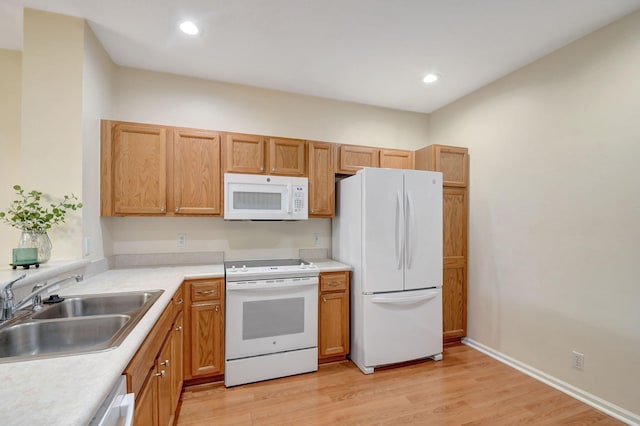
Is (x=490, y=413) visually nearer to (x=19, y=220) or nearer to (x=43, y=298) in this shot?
(x=43, y=298)

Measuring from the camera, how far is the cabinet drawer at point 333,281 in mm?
2645

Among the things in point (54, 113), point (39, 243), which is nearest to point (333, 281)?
point (39, 243)

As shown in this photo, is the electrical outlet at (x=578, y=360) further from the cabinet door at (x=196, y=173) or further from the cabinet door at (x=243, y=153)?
the cabinet door at (x=196, y=173)

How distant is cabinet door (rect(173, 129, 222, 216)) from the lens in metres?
2.52

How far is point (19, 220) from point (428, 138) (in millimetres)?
4014

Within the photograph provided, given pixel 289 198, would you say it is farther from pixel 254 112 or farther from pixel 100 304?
pixel 100 304

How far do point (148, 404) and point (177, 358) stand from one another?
0.79 meters

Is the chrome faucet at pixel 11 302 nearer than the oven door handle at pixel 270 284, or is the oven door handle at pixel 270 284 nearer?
the chrome faucet at pixel 11 302

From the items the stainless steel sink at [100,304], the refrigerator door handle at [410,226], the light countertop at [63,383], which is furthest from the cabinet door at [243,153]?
the light countertop at [63,383]

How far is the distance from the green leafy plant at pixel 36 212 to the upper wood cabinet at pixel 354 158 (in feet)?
7.22

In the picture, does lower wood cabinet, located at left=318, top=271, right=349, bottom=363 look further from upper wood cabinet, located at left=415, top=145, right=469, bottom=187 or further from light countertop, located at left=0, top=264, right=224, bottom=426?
light countertop, located at left=0, top=264, right=224, bottom=426

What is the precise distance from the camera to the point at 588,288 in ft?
7.02

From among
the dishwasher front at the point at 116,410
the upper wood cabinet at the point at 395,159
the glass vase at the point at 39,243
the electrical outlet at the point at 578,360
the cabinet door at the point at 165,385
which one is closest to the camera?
the dishwasher front at the point at 116,410

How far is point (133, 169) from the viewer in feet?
7.90
